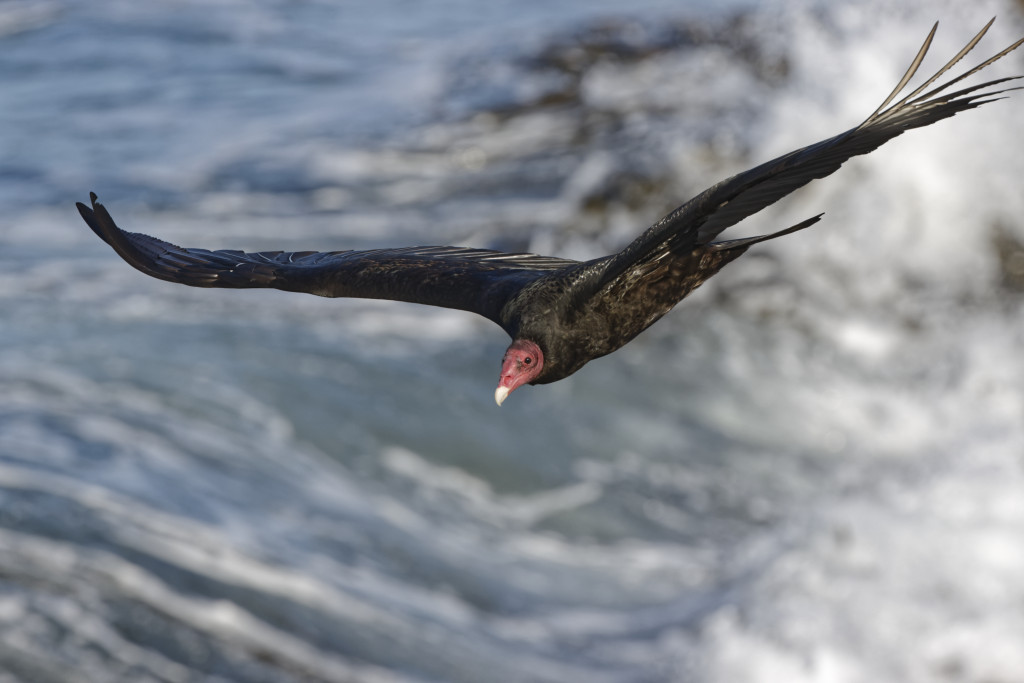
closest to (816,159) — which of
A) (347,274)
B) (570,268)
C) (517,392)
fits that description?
(570,268)

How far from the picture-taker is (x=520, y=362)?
3773 mm

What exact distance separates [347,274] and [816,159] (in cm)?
196

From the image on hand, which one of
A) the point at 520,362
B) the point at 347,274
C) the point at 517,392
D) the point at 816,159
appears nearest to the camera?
the point at 816,159

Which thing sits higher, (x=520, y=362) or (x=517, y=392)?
(x=517, y=392)

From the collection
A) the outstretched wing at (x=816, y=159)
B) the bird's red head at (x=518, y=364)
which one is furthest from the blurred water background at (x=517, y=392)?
the outstretched wing at (x=816, y=159)

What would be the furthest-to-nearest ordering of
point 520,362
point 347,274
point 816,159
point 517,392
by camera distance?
point 517,392 → point 347,274 → point 520,362 → point 816,159

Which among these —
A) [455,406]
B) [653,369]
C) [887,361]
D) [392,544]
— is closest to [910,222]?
[887,361]

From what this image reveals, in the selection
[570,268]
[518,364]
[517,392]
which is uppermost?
[517,392]

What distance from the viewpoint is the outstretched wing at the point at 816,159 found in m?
2.75

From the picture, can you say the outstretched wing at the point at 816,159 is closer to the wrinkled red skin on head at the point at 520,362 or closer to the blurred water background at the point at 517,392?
the wrinkled red skin on head at the point at 520,362

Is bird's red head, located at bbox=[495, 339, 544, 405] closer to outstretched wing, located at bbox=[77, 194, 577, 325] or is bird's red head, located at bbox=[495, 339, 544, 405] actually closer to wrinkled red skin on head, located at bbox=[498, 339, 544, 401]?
wrinkled red skin on head, located at bbox=[498, 339, 544, 401]

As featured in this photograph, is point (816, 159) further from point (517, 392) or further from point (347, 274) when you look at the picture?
point (517, 392)

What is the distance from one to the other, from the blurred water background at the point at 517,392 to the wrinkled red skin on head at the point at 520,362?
2.51 metres

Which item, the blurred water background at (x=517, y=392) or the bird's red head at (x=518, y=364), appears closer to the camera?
the bird's red head at (x=518, y=364)
